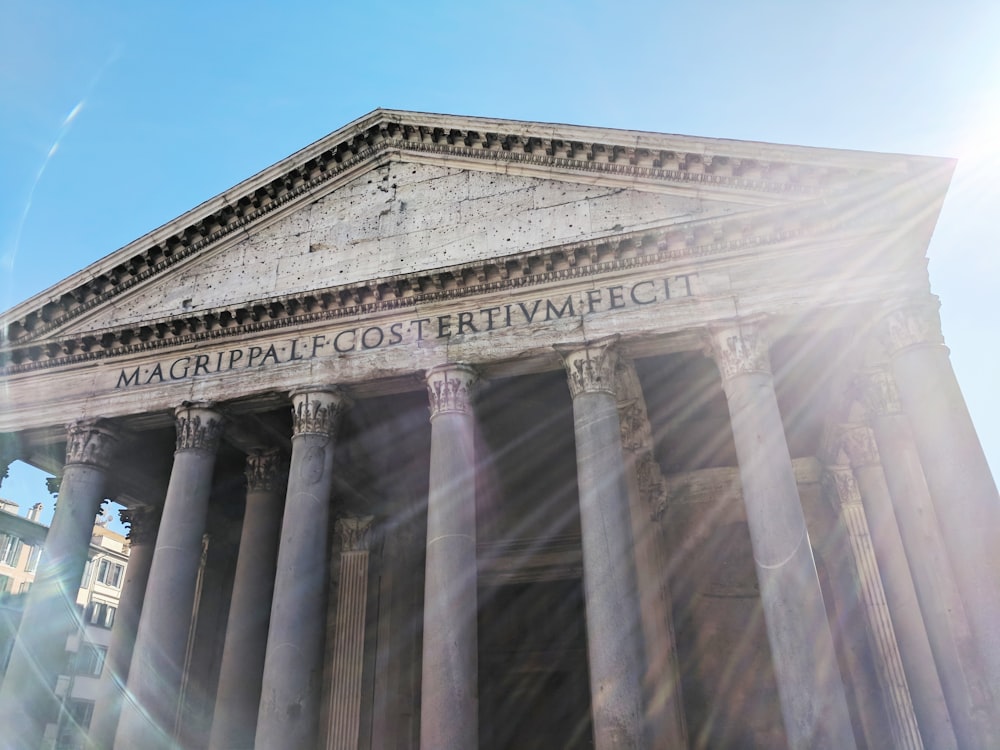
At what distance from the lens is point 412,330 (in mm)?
10445

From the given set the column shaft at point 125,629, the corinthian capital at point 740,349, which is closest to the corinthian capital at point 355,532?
the column shaft at point 125,629

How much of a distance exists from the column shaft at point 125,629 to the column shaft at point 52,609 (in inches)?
29.1

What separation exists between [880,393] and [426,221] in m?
6.75

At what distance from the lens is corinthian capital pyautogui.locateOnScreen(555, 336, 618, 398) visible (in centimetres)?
931

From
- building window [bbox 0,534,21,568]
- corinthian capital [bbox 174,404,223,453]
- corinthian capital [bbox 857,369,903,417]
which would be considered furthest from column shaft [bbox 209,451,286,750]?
building window [bbox 0,534,21,568]

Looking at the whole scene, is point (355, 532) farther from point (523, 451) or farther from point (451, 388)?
point (451, 388)

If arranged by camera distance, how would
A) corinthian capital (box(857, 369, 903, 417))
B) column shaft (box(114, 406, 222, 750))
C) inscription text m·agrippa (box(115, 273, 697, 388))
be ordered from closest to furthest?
column shaft (box(114, 406, 222, 750))
inscription text m·agrippa (box(115, 273, 697, 388))
corinthian capital (box(857, 369, 903, 417))

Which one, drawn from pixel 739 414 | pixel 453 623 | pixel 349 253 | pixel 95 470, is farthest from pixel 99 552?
pixel 739 414

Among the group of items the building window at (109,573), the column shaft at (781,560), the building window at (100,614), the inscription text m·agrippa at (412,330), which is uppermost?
the building window at (109,573)

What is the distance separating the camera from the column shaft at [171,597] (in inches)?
359

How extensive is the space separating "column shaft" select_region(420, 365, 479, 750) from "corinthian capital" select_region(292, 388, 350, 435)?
143cm

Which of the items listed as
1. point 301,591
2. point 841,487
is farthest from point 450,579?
point 841,487

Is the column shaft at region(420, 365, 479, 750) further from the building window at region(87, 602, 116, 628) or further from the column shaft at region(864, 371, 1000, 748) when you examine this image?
the building window at region(87, 602, 116, 628)

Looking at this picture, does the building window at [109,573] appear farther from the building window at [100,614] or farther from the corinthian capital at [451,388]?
the corinthian capital at [451,388]
